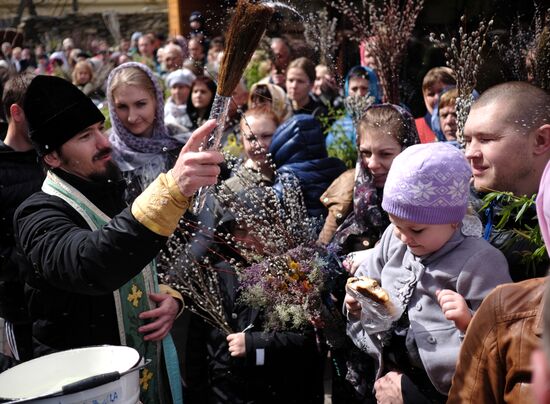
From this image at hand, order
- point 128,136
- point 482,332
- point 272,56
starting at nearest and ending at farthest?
point 482,332
point 128,136
point 272,56

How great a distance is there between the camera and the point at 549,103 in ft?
8.28

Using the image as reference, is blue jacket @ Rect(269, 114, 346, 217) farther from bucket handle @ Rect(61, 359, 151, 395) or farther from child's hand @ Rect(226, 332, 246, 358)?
bucket handle @ Rect(61, 359, 151, 395)

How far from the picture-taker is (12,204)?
11.2ft

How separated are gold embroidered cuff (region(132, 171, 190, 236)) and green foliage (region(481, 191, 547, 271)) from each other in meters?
1.03

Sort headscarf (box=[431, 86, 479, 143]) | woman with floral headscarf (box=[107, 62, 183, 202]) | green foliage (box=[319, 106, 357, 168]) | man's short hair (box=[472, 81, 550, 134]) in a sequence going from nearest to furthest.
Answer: man's short hair (box=[472, 81, 550, 134])
woman with floral headscarf (box=[107, 62, 183, 202])
headscarf (box=[431, 86, 479, 143])
green foliage (box=[319, 106, 357, 168])

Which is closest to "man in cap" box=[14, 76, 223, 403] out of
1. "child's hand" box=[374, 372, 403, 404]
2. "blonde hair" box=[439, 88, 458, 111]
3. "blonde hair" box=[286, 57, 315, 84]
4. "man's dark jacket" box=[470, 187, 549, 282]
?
"child's hand" box=[374, 372, 403, 404]

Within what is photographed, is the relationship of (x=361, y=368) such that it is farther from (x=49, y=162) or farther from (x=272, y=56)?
(x=272, y=56)

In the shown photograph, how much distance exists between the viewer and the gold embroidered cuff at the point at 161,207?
2.09m

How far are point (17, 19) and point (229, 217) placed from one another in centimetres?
1716

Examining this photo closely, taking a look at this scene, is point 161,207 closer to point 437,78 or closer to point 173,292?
point 173,292

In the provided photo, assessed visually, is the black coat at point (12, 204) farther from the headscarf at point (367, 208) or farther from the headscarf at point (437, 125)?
the headscarf at point (437, 125)

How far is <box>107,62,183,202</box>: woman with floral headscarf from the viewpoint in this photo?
407 cm

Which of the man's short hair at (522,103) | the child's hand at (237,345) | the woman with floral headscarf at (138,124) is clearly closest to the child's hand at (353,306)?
the child's hand at (237,345)

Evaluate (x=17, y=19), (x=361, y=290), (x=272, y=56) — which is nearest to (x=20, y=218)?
(x=361, y=290)
